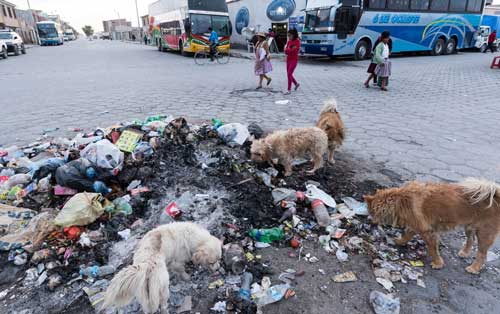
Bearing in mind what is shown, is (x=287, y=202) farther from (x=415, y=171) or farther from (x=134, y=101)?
Answer: (x=134, y=101)

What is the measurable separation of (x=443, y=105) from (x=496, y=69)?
985cm

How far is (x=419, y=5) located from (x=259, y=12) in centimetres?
1206

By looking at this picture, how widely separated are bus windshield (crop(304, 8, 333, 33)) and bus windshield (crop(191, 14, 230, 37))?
571 cm

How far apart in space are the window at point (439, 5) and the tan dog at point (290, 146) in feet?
61.2

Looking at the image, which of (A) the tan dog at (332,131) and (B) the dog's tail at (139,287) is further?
(A) the tan dog at (332,131)

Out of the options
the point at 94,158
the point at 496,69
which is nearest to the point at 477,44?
the point at 496,69

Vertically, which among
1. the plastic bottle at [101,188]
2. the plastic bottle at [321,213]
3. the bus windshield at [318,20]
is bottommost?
the plastic bottle at [321,213]

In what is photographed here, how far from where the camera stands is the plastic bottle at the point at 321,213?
9.80 feet

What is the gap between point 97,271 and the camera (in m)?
2.39

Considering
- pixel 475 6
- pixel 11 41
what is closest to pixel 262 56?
pixel 475 6

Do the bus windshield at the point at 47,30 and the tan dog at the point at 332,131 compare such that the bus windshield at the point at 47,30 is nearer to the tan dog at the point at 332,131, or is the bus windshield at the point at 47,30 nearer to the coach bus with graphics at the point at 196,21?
the coach bus with graphics at the point at 196,21

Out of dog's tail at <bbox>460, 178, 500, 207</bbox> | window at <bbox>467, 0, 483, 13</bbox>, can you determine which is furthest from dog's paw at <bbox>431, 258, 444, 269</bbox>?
window at <bbox>467, 0, 483, 13</bbox>

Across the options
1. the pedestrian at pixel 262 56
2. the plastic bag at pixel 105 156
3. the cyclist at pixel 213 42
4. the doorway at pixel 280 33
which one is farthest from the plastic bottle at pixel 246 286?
the doorway at pixel 280 33

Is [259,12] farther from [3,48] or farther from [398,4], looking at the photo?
[3,48]
